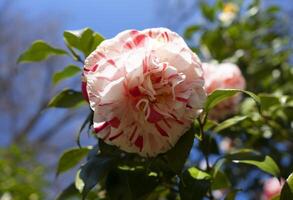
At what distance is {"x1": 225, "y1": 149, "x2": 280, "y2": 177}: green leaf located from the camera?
0.68 metres

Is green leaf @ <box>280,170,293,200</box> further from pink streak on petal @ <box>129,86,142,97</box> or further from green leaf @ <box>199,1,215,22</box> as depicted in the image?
green leaf @ <box>199,1,215,22</box>

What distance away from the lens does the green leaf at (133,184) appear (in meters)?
0.66

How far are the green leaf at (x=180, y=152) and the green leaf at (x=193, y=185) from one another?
Result: 0.14ft

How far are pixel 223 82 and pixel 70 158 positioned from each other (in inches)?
14.6

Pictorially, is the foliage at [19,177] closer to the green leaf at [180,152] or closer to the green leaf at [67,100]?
the green leaf at [67,100]

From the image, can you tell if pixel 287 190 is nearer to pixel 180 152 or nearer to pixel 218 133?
pixel 180 152

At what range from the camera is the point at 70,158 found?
0.82 meters

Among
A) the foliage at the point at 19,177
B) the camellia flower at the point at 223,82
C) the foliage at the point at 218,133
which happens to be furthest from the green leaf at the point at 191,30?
the foliage at the point at 19,177

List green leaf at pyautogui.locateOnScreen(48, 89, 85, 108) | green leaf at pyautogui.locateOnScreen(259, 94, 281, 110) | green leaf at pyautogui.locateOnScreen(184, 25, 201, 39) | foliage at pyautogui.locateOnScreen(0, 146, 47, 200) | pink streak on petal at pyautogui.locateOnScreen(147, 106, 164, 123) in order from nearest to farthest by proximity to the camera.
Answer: pink streak on petal at pyautogui.locateOnScreen(147, 106, 164, 123)
green leaf at pyautogui.locateOnScreen(48, 89, 85, 108)
green leaf at pyautogui.locateOnScreen(259, 94, 281, 110)
foliage at pyautogui.locateOnScreen(0, 146, 47, 200)
green leaf at pyautogui.locateOnScreen(184, 25, 201, 39)

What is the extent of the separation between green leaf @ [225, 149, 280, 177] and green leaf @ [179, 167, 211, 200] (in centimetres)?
8

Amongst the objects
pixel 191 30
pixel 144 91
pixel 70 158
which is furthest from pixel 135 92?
pixel 191 30

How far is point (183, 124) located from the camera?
0.59 metres

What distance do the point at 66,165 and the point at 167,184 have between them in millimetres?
179

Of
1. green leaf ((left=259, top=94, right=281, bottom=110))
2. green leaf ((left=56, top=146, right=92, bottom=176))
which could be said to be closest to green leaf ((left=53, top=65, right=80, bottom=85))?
green leaf ((left=56, top=146, right=92, bottom=176))
